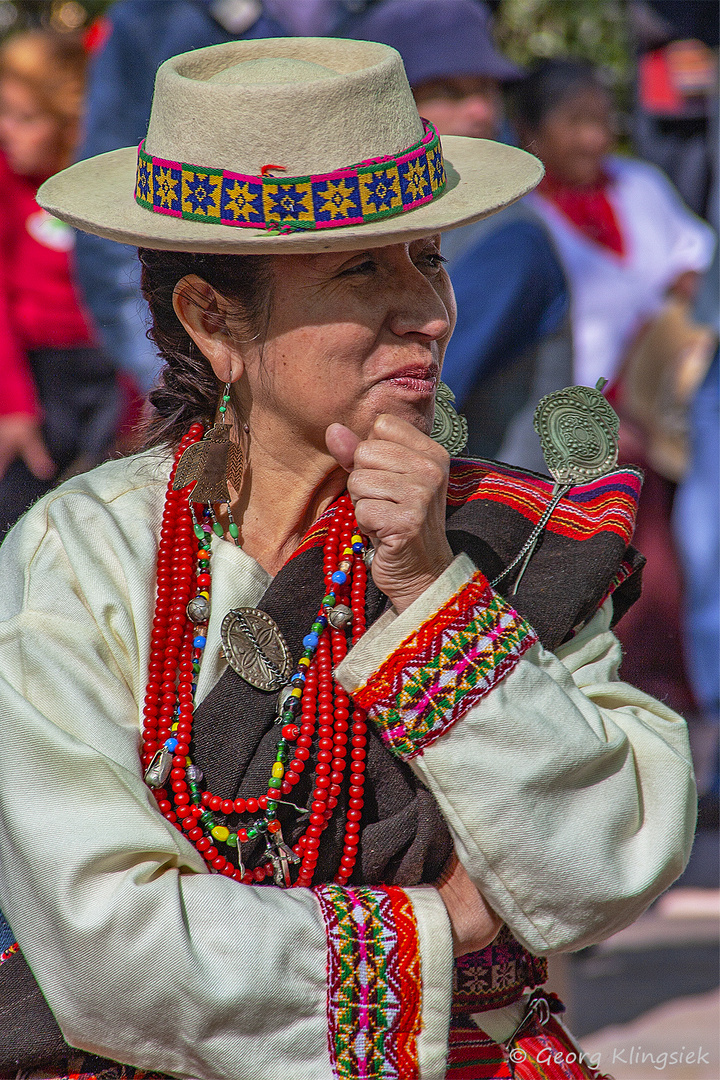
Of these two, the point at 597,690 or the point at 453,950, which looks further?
the point at 597,690

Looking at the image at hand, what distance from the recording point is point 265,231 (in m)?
1.81

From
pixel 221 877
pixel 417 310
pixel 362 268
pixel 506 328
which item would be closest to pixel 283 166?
pixel 362 268

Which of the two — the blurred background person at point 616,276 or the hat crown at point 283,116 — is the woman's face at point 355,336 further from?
the blurred background person at point 616,276

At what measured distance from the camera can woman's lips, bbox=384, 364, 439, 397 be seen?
1.89 metres

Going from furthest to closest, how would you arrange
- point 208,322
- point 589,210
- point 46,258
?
point 589,210 < point 46,258 < point 208,322

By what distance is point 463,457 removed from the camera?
2.22 m

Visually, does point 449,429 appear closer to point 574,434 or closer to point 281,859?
point 574,434

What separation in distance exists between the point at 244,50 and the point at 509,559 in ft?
2.96

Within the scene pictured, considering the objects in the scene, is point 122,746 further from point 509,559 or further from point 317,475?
point 509,559

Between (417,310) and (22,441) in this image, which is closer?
(417,310)

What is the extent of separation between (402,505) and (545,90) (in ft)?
16.9

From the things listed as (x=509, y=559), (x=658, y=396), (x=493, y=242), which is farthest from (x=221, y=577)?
(x=658, y=396)

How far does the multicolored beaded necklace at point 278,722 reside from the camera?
1837 millimetres

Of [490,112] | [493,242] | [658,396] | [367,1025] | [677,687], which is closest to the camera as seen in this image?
[367,1025]
